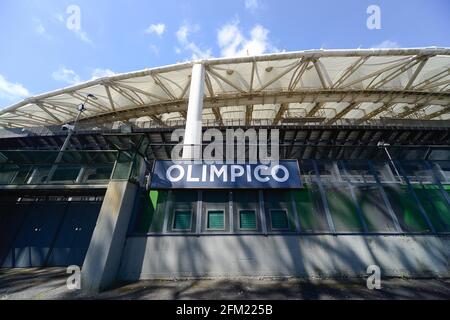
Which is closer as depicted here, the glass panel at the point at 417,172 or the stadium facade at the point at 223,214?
the stadium facade at the point at 223,214

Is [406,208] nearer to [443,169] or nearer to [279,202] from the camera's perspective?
[443,169]

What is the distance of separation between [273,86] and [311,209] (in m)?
15.9

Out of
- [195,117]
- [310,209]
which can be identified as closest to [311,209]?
[310,209]

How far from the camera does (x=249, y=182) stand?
23.9ft

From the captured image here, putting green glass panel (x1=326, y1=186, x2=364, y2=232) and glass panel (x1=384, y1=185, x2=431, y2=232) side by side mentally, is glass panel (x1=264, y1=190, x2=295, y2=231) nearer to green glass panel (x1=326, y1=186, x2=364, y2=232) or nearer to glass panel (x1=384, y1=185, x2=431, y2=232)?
green glass panel (x1=326, y1=186, x2=364, y2=232)

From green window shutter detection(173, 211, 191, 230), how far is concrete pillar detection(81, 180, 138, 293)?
5.33 feet

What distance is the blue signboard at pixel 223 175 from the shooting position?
7.21 metres

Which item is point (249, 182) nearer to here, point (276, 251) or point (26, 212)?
point (276, 251)

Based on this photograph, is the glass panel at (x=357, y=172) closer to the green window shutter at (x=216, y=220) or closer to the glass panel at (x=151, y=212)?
the green window shutter at (x=216, y=220)

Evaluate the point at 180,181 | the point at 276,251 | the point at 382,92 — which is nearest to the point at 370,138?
the point at 382,92

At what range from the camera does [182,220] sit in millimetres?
6875

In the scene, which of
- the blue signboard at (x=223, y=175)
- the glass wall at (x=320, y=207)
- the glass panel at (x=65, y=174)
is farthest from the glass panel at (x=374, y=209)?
the glass panel at (x=65, y=174)

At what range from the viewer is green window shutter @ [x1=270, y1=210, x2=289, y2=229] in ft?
22.2

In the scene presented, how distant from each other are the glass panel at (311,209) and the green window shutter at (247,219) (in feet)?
5.54
